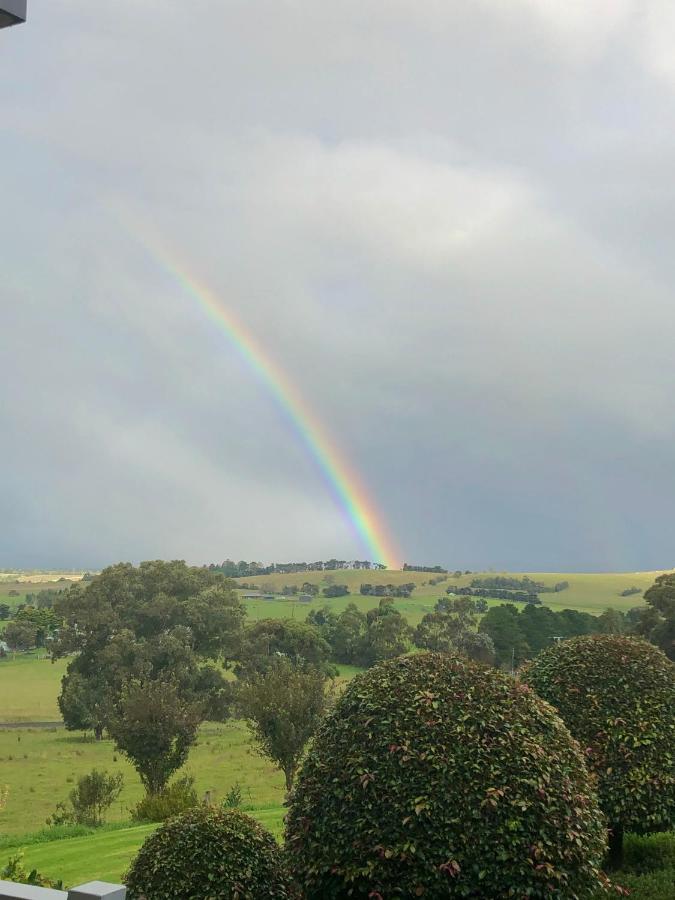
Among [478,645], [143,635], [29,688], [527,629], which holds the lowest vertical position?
[29,688]

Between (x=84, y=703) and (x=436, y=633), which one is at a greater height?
(x=436, y=633)

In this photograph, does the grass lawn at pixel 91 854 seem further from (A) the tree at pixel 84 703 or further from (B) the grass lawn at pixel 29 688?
(B) the grass lawn at pixel 29 688

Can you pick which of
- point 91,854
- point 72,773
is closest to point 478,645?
point 72,773

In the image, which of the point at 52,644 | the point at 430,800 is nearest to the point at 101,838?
the point at 430,800

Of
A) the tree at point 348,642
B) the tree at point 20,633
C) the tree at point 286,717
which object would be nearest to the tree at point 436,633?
the tree at point 348,642

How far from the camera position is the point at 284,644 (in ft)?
211

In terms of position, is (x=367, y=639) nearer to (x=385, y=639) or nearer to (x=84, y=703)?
(x=385, y=639)

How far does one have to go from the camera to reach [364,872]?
7656mm

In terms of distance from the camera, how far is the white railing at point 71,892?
563 cm

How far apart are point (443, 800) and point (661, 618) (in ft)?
152

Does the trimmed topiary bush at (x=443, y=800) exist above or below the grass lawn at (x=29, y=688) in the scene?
above

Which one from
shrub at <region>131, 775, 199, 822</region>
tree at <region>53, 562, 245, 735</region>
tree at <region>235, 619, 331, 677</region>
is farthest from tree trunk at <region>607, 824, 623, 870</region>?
tree at <region>235, 619, 331, 677</region>

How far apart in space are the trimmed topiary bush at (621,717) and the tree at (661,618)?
38873mm

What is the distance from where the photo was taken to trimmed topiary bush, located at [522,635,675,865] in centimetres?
1104
